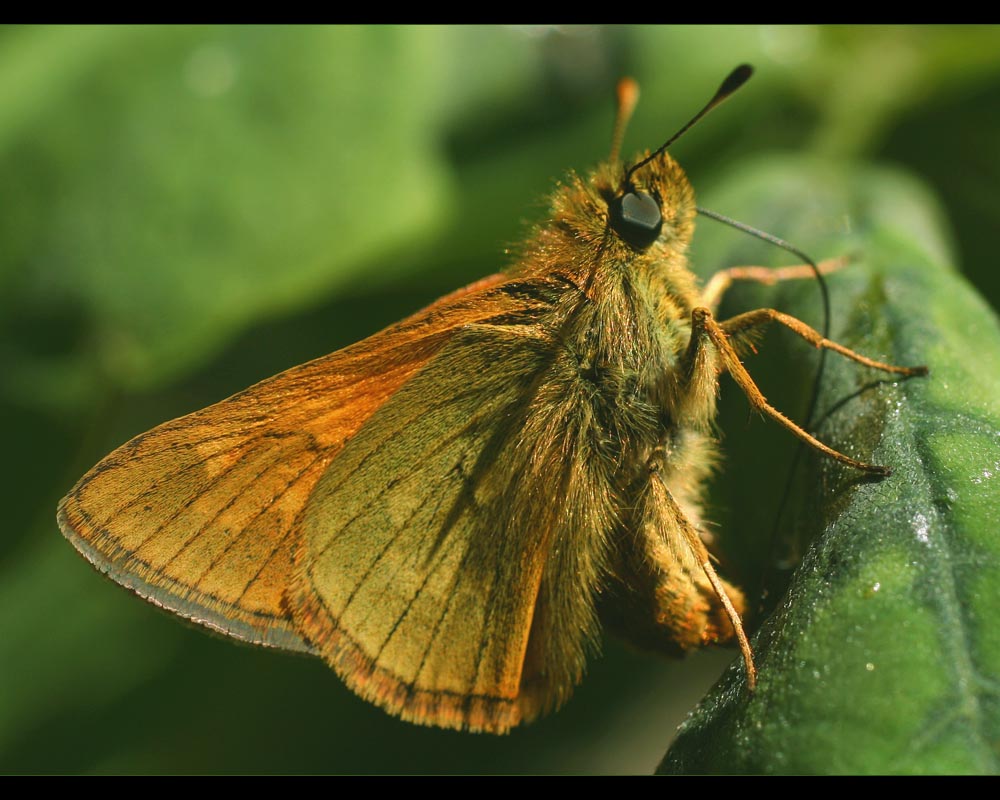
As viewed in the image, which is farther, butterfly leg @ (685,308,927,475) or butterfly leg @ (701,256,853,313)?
butterfly leg @ (701,256,853,313)

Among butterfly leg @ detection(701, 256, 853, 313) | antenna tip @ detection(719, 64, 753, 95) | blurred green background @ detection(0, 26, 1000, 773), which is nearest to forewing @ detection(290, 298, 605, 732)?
butterfly leg @ detection(701, 256, 853, 313)

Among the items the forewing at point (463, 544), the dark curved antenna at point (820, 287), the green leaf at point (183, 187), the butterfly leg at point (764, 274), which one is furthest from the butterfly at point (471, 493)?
the green leaf at point (183, 187)

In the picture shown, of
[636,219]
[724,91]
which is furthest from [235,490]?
[724,91]

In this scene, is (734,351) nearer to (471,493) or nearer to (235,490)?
(471,493)

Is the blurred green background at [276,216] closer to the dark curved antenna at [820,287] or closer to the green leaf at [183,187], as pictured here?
the green leaf at [183,187]

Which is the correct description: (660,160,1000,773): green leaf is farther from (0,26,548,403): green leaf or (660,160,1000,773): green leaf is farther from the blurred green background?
(0,26,548,403): green leaf
